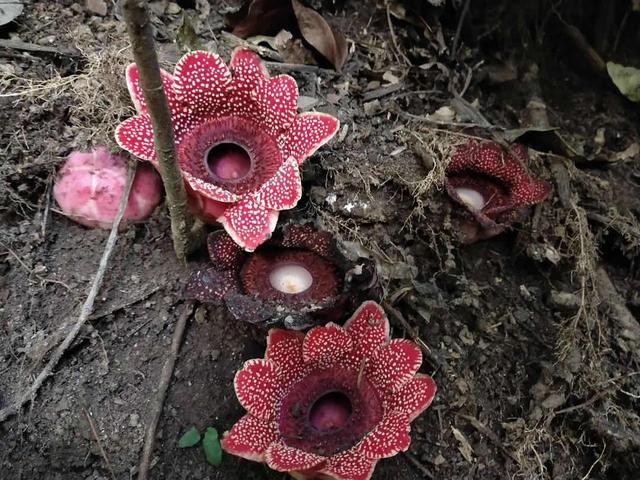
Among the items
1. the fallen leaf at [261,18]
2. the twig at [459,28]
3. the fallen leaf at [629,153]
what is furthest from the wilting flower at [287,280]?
the fallen leaf at [629,153]

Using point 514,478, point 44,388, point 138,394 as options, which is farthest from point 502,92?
point 44,388

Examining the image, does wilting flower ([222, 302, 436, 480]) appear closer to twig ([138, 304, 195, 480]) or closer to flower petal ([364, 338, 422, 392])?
flower petal ([364, 338, 422, 392])

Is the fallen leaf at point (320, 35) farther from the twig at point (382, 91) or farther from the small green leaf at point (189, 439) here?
the small green leaf at point (189, 439)

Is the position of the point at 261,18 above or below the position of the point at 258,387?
above

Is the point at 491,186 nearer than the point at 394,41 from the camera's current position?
Yes

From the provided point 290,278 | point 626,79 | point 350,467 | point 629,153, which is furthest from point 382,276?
point 626,79

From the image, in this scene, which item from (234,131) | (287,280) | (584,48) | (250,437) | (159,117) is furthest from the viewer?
(584,48)

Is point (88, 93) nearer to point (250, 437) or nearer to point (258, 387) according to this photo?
point (258, 387)
